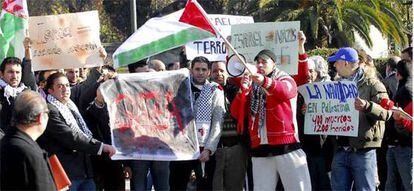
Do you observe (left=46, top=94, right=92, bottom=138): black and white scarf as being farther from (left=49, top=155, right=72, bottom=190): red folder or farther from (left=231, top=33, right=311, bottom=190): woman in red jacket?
(left=49, top=155, right=72, bottom=190): red folder

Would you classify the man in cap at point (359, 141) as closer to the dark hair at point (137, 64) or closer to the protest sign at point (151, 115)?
the protest sign at point (151, 115)

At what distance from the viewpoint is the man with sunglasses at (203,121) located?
8469 millimetres

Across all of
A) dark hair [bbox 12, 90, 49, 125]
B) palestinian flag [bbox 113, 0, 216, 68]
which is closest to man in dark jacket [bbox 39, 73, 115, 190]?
palestinian flag [bbox 113, 0, 216, 68]

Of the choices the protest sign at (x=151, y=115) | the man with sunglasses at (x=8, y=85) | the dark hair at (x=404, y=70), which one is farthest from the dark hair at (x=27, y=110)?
the dark hair at (x=404, y=70)

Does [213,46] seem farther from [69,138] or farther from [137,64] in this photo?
[69,138]

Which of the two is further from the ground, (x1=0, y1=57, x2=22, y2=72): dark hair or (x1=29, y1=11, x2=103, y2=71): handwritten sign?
(x1=29, y1=11, x2=103, y2=71): handwritten sign

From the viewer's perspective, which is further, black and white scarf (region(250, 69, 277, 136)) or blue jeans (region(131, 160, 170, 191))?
blue jeans (region(131, 160, 170, 191))

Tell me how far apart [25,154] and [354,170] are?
3841 mm

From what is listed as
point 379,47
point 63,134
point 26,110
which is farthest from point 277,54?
point 379,47

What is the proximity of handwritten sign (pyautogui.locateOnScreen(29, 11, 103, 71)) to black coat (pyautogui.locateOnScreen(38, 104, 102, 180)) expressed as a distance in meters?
1.05

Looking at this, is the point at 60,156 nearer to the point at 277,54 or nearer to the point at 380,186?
the point at 277,54

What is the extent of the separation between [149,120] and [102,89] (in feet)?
1.80

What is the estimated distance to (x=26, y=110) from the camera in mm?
5426

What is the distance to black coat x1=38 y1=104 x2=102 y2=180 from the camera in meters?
7.64
